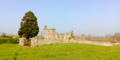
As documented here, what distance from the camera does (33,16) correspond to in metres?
29.2

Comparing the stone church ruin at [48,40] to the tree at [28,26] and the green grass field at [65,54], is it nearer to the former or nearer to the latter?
the tree at [28,26]

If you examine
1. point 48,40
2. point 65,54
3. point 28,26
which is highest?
point 28,26

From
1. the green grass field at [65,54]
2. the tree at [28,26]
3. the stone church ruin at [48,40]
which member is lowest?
the green grass field at [65,54]

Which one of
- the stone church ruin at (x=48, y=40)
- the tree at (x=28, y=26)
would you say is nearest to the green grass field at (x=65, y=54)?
the stone church ruin at (x=48, y=40)

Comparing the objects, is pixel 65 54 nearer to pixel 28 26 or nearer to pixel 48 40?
pixel 48 40

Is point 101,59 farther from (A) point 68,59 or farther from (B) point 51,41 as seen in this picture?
(B) point 51,41

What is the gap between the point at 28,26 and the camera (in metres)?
27.9

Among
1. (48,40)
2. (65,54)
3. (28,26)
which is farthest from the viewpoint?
(28,26)

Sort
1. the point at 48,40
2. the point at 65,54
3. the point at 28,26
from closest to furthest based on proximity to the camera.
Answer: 1. the point at 65,54
2. the point at 48,40
3. the point at 28,26

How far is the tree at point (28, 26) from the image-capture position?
27266mm

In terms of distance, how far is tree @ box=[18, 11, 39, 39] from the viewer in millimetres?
27266

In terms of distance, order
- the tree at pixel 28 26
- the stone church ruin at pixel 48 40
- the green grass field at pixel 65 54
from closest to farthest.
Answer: the green grass field at pixel 65 54, the stone church ruin at pixel 48 40, the tree at pixel 28 26

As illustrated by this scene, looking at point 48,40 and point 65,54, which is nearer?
point 65,54

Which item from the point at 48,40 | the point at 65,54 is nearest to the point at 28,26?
the point at 48,40
